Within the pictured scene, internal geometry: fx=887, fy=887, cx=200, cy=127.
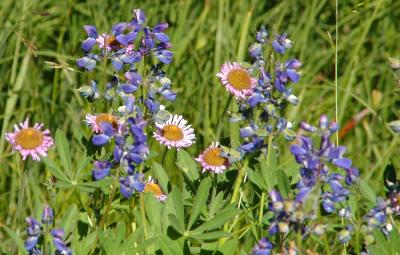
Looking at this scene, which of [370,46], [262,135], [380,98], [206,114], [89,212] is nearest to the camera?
[262,135]

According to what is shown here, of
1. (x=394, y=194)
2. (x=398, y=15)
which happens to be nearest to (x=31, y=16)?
(x=398, y=15)

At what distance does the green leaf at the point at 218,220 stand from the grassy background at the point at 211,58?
1128mm

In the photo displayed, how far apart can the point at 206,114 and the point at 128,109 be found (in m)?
1.51

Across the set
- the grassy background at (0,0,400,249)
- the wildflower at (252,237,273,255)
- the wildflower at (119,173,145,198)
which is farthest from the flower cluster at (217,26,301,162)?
the grassy background at (0,0,400,249)

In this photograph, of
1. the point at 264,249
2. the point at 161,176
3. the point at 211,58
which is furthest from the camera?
the point at 211,58

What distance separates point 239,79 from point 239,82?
0.5 inches

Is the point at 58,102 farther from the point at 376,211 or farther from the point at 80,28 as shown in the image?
the point at 376,211

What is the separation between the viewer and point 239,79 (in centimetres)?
220

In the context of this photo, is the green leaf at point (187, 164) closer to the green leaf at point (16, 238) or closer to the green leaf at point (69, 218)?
the green leaf at point (69, 218)

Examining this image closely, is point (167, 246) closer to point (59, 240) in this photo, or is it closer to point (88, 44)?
point (59, 240)

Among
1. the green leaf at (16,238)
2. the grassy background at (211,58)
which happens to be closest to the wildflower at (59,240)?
the green leaf at (16,238)

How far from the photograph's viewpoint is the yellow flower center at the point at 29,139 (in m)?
2.12

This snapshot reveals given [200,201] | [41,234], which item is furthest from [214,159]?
[41,234]

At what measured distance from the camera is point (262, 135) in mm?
2025
